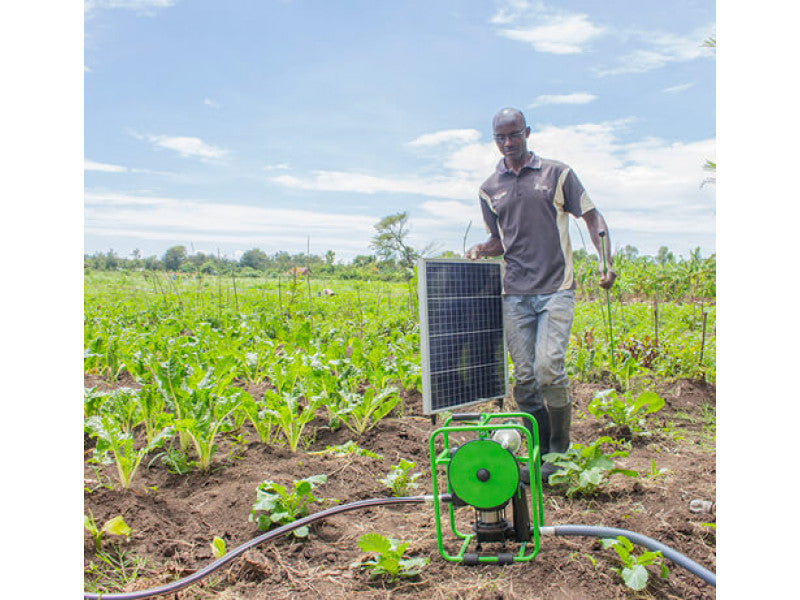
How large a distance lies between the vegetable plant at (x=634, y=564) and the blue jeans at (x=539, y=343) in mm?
1384

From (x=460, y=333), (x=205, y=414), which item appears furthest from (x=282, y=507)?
(x=460, y=333)

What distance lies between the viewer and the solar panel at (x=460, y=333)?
376cm

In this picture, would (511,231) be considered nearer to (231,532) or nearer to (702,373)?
(231,532)

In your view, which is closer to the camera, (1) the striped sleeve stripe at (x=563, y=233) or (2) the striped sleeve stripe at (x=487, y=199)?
(1) the striped sleeve stripe at (x=563, y=233)

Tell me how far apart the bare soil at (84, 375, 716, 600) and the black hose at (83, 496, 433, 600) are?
5cm

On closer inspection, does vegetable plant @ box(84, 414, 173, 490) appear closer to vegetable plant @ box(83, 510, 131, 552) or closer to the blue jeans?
vegetable plant @ box(83, 510, 131, 552)

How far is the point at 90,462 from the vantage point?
13.9 feet

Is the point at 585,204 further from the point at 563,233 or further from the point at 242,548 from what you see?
the point at 242,548

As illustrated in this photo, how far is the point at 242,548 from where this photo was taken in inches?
112

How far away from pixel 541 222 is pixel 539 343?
0.77 m

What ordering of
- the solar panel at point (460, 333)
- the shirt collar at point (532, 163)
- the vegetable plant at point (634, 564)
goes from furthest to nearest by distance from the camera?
the shirt collar at point (532, 163) < the solar panel at point (460, 333) < the vegetable plant at point (634, 564)

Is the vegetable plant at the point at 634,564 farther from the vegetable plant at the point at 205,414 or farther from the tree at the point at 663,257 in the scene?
the tree at the point at 663,257

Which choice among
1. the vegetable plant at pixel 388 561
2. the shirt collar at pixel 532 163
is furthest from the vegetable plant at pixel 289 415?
the shirt collar at pixel 532 163

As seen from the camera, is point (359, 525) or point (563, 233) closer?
point (359, 525)
